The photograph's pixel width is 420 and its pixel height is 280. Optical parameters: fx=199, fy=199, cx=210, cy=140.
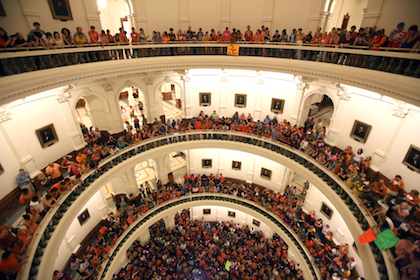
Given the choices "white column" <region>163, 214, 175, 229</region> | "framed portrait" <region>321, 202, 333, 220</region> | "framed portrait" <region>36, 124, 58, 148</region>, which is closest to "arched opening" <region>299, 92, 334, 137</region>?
"framed portrait" <region>321, 202, 333, 220</region>

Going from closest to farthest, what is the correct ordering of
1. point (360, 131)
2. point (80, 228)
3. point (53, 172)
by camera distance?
1. point (53, 172)
2. point (360, 131)
3. point (80, 228)

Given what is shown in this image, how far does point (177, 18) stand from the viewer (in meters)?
13.7

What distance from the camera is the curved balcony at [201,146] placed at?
21.6ft

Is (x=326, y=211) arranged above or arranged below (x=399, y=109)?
below

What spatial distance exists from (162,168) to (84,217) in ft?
20.2

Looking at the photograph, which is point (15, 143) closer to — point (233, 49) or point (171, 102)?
point (233, 49)

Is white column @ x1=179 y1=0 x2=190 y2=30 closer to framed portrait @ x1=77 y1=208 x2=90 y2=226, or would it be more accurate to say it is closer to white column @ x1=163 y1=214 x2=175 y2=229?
framed portrait @ x1=77 y1=208 x2=90 y2=226

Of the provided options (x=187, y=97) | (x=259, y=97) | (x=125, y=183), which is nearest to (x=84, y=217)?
(x=125, y=183)

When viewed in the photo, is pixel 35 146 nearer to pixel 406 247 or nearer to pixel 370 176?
pixel 406 247

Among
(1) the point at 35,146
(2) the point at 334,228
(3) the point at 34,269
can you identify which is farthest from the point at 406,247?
(1) the point at 35,146

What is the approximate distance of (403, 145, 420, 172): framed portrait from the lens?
8320 millimetres

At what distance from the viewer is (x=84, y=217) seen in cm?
1202

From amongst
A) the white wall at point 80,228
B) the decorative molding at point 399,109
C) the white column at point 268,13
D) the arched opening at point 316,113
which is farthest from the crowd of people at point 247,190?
the white column at point 268,13

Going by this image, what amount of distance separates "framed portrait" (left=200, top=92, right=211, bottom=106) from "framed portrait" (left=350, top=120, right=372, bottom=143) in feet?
32.2
